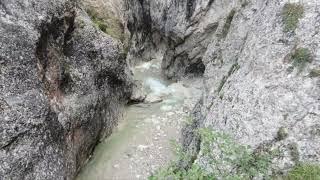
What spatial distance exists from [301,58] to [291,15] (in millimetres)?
1709

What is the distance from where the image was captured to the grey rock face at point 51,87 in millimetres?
10727

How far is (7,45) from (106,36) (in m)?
5.93

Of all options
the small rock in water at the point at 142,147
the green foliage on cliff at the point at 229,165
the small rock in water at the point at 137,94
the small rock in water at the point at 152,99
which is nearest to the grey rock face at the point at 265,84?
the green foliage on cliff at the point at 229,165

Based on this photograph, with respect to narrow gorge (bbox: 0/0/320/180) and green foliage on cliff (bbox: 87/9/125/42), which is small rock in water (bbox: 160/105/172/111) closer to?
narrow gorge (bbox: 0/0/320/180)

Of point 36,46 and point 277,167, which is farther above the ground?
point 36,46

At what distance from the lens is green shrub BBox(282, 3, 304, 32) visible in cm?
1027

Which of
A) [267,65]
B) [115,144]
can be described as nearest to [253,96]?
[267,65]

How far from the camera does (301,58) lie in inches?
369

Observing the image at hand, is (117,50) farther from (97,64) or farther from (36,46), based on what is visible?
(36,46)

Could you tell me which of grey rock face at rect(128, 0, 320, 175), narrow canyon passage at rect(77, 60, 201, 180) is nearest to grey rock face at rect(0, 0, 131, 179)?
narrow canyon passage at rect(77, 60, 201, 180)

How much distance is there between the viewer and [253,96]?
31.9 feet

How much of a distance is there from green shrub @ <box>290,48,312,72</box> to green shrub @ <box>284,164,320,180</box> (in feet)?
8.81

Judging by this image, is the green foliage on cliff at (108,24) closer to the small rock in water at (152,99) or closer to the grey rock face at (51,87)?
the grey rock face at (51,87)

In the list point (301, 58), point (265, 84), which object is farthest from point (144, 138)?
point (301, 58)
